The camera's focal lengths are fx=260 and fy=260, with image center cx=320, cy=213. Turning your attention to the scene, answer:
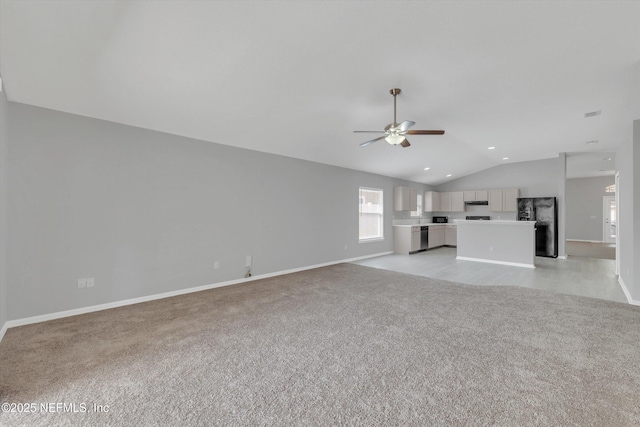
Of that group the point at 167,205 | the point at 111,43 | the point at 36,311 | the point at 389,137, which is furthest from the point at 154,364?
the point at 389,137

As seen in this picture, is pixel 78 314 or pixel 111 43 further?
pixel 78 314

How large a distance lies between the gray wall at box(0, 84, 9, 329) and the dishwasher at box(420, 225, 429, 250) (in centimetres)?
870

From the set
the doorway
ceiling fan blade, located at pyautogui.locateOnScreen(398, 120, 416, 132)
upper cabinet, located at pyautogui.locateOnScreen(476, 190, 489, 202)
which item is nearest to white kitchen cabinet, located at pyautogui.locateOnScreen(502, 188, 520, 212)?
upper cabinet, located at pyautogui.locateOnScreen(476, 190, 489, 202)

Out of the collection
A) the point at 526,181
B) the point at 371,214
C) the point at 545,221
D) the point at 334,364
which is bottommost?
the point at 334,364

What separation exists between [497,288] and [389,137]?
314 cm

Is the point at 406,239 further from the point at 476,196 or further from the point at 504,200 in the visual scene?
the point at 504,200

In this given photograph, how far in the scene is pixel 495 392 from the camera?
1801 mm

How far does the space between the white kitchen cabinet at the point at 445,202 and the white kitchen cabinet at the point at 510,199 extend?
1.71 metres

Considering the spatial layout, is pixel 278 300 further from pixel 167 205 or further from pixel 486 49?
pixel 486 49

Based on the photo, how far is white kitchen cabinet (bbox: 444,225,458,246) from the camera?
9.51 metres

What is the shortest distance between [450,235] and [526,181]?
2.85 m

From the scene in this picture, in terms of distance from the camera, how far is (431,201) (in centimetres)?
955

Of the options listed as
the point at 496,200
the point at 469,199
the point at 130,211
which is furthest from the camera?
the point at 469,199

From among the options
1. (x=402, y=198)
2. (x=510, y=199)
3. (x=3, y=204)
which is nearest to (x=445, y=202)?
(x=510, y=199)
